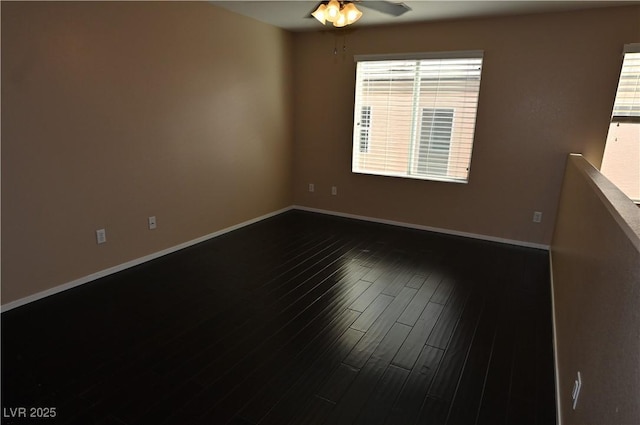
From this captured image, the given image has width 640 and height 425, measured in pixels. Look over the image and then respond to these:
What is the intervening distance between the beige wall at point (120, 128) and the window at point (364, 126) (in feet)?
4.22

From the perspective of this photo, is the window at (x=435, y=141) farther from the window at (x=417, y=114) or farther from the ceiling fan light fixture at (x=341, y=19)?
the ceiling fan light fixture at (x=341, y=19)

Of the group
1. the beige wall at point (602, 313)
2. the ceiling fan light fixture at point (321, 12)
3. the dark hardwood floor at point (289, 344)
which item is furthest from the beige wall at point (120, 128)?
the beige wall at point (602, 313)

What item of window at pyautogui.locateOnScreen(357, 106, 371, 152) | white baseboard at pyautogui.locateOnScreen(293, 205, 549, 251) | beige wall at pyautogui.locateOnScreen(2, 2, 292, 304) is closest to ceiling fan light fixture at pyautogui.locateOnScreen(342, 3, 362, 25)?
beige wall at pyautogui.locateOnScreen(2, 2, 292, 304)

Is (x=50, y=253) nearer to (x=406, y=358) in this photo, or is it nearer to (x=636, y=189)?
(x=406, y=358)

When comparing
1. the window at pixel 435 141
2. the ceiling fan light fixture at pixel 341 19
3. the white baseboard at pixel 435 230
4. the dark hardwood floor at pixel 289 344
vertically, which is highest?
the ceiling fan light fixture at pixel 341 19

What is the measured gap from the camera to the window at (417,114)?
4.15 meters

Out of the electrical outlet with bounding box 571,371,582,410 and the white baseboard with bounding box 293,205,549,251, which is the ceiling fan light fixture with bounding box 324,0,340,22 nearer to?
the electrical outlet with bounding box 571,371,582,410

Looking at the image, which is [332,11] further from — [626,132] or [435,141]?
[626,132]

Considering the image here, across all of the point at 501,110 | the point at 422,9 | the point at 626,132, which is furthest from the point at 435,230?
the point at 422,9

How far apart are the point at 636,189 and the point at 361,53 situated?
330cm

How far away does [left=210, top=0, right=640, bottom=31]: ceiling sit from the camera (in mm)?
3352

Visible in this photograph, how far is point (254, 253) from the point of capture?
373 centimetres

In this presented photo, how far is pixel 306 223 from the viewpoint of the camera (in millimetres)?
4836

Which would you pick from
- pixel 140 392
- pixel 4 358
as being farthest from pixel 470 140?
pixel 4 358
